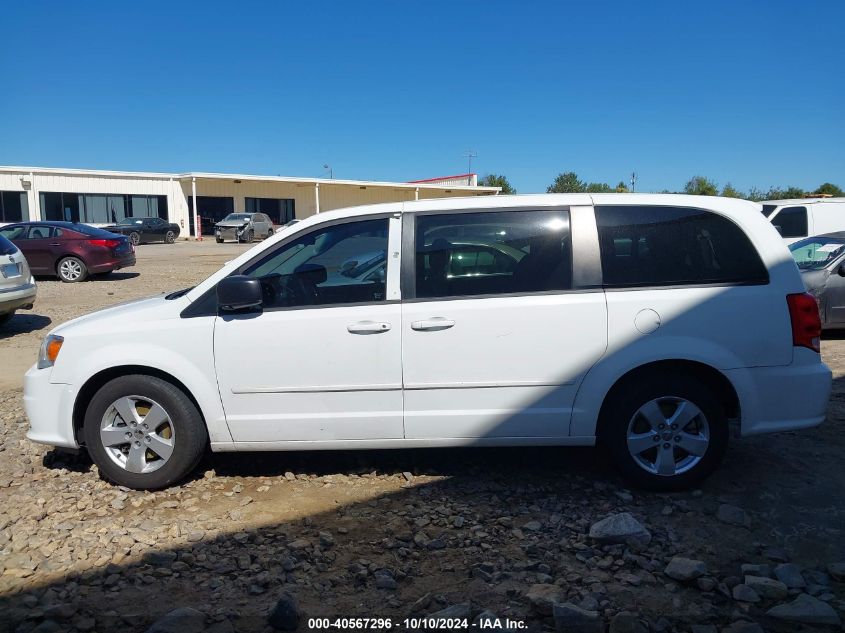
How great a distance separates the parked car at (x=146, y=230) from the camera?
34.6m

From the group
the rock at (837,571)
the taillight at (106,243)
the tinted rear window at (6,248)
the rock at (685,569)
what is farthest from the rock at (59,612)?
the taillight at (106,243)

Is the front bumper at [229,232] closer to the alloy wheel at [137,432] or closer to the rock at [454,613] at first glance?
the alloy wheel at [137,432]

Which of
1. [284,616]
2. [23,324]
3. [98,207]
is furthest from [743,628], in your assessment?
[98,207]

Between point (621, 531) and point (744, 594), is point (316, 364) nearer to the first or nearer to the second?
point (621, 531)

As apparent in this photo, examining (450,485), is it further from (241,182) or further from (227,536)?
(241,182)

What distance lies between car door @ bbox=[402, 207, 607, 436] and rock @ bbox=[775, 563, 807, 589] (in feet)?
4.35

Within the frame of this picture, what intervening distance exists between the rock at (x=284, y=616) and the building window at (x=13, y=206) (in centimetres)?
4026

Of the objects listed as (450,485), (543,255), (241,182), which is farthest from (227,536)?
(241,182)

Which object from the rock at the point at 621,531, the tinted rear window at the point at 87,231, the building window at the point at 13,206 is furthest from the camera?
the building window at the point at 13,206

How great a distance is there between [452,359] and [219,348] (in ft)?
4.61

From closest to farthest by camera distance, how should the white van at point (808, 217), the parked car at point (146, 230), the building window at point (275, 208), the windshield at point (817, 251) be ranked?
the windshield at point (817, 251)
the white van at point (808, 217)
the parked car at point (146, 230)
the building window at point (275, 208)

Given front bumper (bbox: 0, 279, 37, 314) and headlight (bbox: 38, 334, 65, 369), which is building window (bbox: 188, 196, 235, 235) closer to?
front bumper (bbox: 0, 279, 37, 314)

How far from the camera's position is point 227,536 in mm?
3805

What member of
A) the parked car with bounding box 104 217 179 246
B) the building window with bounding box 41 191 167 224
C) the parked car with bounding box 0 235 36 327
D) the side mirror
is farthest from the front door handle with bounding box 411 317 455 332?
the building window with bounding box 41 191 167 224
